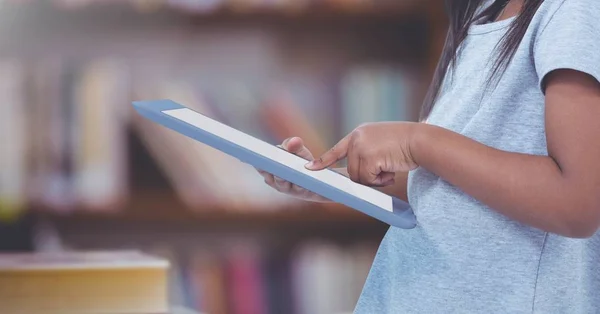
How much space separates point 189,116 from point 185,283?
1.10 m

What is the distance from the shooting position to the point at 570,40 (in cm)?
50

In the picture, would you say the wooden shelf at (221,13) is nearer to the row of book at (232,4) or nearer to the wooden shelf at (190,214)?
the row of book at (232,4)

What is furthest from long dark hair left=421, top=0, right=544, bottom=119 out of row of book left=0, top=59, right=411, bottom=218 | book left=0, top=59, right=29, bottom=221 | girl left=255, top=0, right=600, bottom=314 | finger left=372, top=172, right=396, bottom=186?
book left=0, top=59, right=29, bottom=221

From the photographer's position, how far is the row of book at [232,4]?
1.58 metres

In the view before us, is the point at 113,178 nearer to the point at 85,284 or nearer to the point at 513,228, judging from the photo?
the point at 85,284

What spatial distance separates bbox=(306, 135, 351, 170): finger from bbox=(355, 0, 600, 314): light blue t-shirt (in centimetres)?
7

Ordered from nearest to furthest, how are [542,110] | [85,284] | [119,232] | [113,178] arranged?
[542,110] → [85,284] → [113,178] → [119,232]

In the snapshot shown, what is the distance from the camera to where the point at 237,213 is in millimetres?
1585

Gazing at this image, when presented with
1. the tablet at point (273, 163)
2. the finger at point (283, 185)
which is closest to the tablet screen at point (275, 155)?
the tablet at point (273, 163)

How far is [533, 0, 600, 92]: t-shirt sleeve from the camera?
494mm

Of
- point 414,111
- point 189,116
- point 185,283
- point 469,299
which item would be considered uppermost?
point 189,116

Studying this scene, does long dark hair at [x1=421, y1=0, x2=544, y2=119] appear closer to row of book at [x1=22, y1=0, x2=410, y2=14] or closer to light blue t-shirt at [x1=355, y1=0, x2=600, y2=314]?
light blue t-shirt at [x1=355, y1=0, x2=600, y2=314]

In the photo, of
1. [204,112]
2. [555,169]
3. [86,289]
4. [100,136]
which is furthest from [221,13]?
[555,169]

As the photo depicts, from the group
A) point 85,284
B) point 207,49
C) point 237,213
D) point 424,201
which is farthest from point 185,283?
point 424,201
